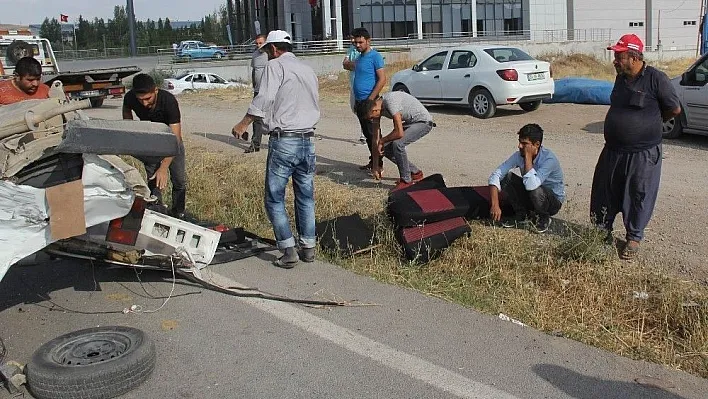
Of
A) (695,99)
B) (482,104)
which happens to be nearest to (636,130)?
(695,99)

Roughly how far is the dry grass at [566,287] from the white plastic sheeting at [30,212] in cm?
229

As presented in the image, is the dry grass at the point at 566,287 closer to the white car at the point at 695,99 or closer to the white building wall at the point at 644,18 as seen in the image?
the white car at the point at 695,99

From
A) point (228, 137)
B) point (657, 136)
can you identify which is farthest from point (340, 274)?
point (228, 137)

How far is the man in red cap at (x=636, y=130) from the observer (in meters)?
5.55

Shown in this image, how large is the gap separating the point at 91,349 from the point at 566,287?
326cm

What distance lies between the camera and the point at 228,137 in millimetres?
13969

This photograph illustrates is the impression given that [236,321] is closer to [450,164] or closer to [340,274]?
[340,274]

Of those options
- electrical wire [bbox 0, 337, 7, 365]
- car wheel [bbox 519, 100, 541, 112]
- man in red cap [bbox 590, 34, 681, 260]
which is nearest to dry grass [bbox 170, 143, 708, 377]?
man in red cap [bbox 590, 34, 681, 260]

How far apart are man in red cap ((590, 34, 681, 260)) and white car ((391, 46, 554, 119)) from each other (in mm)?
10066

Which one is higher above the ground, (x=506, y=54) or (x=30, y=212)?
(x=506, y=54)

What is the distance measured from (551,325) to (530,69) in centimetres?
1234

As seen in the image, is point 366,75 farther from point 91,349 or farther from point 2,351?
point 2,351

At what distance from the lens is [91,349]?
4105 millimetres

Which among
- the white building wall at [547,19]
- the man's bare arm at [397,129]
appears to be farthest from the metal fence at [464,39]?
the man's bare arm at [397,129]
